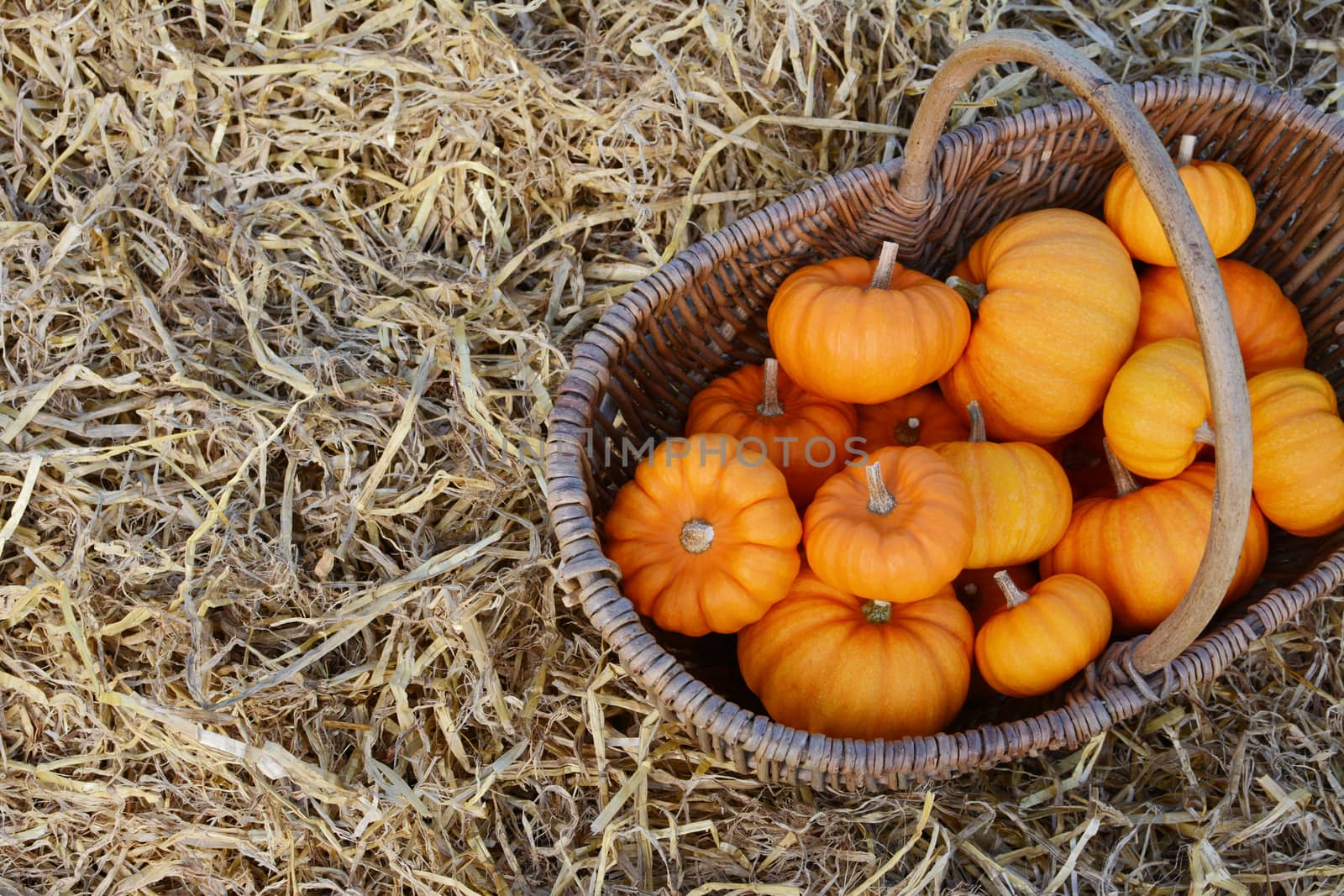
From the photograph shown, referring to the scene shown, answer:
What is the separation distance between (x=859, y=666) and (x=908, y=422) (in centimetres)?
72

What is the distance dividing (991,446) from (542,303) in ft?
3.72

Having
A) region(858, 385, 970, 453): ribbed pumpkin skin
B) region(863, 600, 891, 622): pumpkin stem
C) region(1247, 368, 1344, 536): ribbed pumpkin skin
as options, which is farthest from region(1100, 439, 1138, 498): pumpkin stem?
region(863, 600, 891, 622): pumpkin stem

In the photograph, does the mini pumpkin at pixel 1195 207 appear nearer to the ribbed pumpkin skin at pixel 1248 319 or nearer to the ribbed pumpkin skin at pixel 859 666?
the ribbed pumpkin skin at pixel 1248 319

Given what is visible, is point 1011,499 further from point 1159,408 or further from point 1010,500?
point 1159,408

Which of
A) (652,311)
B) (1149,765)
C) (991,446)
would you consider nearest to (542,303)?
(652,311)

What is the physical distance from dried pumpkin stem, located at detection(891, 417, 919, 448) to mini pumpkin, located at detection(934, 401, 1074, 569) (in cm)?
29

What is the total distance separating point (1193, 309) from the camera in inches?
67.1

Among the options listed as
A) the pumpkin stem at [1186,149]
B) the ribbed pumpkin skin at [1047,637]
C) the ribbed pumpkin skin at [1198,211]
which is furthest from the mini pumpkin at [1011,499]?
the pumpkin stem at [1186,149]

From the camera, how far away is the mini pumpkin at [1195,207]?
7.51 ft

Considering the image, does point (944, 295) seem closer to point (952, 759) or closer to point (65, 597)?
point (952, 759)

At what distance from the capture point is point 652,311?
233 cm

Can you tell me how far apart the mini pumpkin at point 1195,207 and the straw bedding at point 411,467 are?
1.40 ft

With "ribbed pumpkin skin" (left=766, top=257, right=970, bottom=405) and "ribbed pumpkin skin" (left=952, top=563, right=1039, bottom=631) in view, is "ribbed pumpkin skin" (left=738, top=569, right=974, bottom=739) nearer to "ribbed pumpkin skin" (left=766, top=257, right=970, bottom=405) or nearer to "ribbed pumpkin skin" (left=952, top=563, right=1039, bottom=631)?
"ribbed pumpkin skin" (left=952, top=563, right=1039, bottom=631)

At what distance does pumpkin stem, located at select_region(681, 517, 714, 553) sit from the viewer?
83.3 inches
